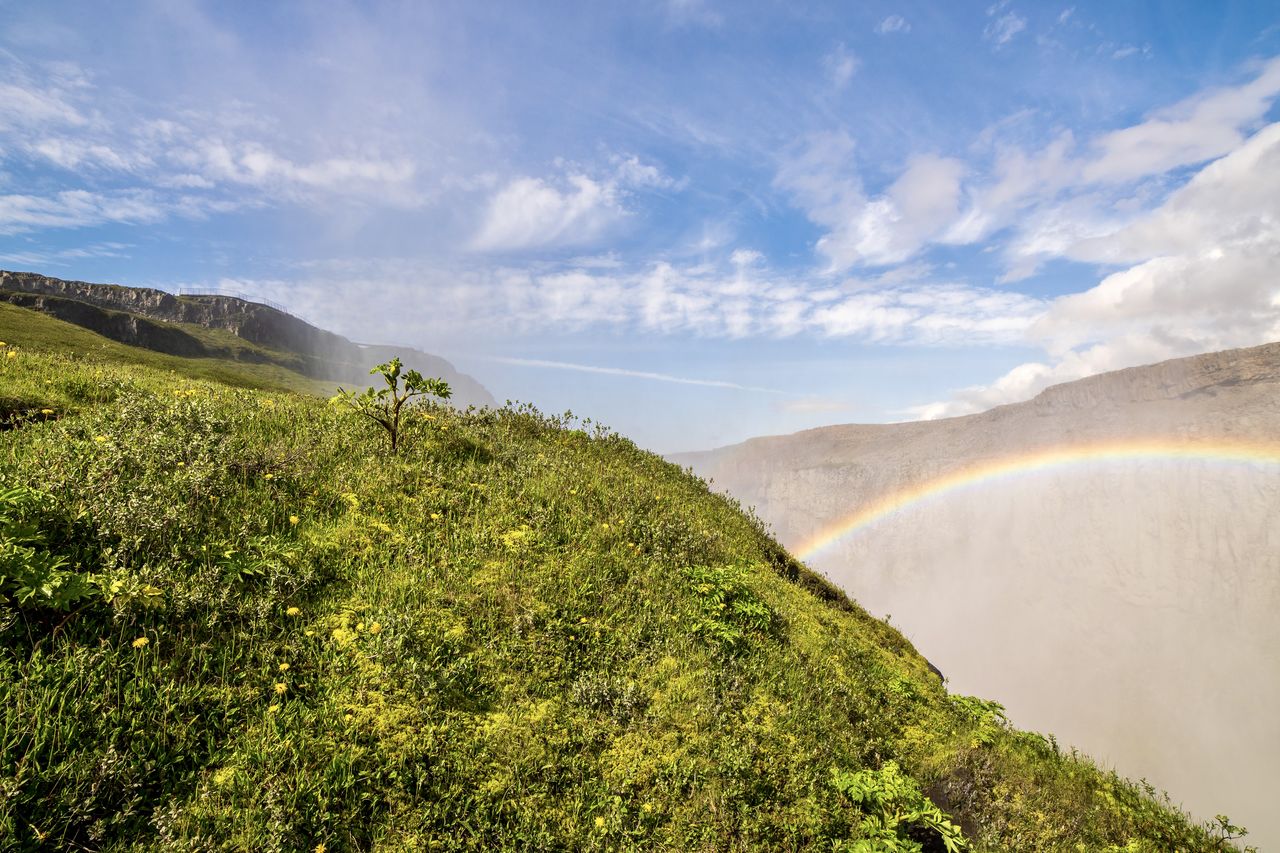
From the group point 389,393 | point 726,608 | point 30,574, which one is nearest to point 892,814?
point 726,608

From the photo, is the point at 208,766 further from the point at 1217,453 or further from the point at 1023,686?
the point at 1217,453

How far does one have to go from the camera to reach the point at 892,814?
5.52 m

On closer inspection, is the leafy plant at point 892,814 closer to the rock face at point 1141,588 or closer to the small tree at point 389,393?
the small tree at point 389,393

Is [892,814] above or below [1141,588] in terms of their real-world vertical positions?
above

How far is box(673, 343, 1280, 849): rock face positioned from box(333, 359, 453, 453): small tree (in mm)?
156158

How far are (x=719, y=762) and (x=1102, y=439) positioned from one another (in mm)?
252474

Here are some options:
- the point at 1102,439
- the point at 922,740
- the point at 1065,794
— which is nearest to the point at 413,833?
the point at 922,740

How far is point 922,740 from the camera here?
7625mm

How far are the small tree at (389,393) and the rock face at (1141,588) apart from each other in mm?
156158

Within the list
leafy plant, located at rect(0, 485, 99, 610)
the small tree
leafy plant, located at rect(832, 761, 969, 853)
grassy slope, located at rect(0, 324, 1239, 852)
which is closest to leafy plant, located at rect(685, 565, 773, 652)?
grassy slope, located at rect(0, 324, 1239, 852)

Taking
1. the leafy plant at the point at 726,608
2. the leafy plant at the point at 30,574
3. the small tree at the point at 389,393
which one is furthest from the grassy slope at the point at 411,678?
the small tree at the point at 389,393

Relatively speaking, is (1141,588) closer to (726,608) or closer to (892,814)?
(726,608)

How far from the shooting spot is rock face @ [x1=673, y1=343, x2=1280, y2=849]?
14488 centimetres

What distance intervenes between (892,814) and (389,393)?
9371mm
